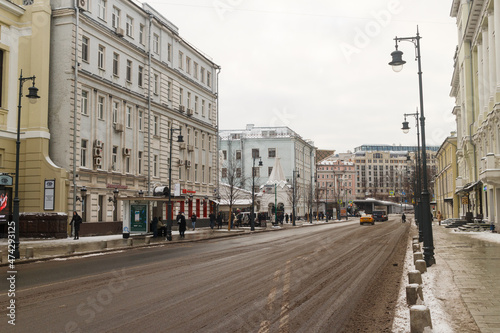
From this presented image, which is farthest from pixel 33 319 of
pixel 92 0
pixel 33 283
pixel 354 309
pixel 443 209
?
pixel 443 209

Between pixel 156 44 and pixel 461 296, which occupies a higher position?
pixel 156 44

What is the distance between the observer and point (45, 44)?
3117 centimetres

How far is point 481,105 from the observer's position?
39031 mm

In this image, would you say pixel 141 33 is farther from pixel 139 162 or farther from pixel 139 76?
pixel 139 162

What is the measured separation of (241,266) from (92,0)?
25.9 metres

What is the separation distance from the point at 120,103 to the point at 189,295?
97.0 ft

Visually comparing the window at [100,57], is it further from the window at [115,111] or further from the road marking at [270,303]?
A: the road marking at [270,303]

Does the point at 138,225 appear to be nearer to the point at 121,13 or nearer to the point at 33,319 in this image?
the point at 121,13

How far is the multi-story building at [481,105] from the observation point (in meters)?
31.3

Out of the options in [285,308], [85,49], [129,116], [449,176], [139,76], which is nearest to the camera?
[285,308]

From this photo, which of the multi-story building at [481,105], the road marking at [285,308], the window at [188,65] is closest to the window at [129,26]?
the window at [188,65]

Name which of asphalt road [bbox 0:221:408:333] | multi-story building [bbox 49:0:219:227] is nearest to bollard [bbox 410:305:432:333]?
asphalt road [bbox 0:221:408:333]

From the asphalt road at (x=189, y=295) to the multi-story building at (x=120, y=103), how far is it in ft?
56.0

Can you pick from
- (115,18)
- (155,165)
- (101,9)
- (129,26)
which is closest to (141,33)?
(129,26)
